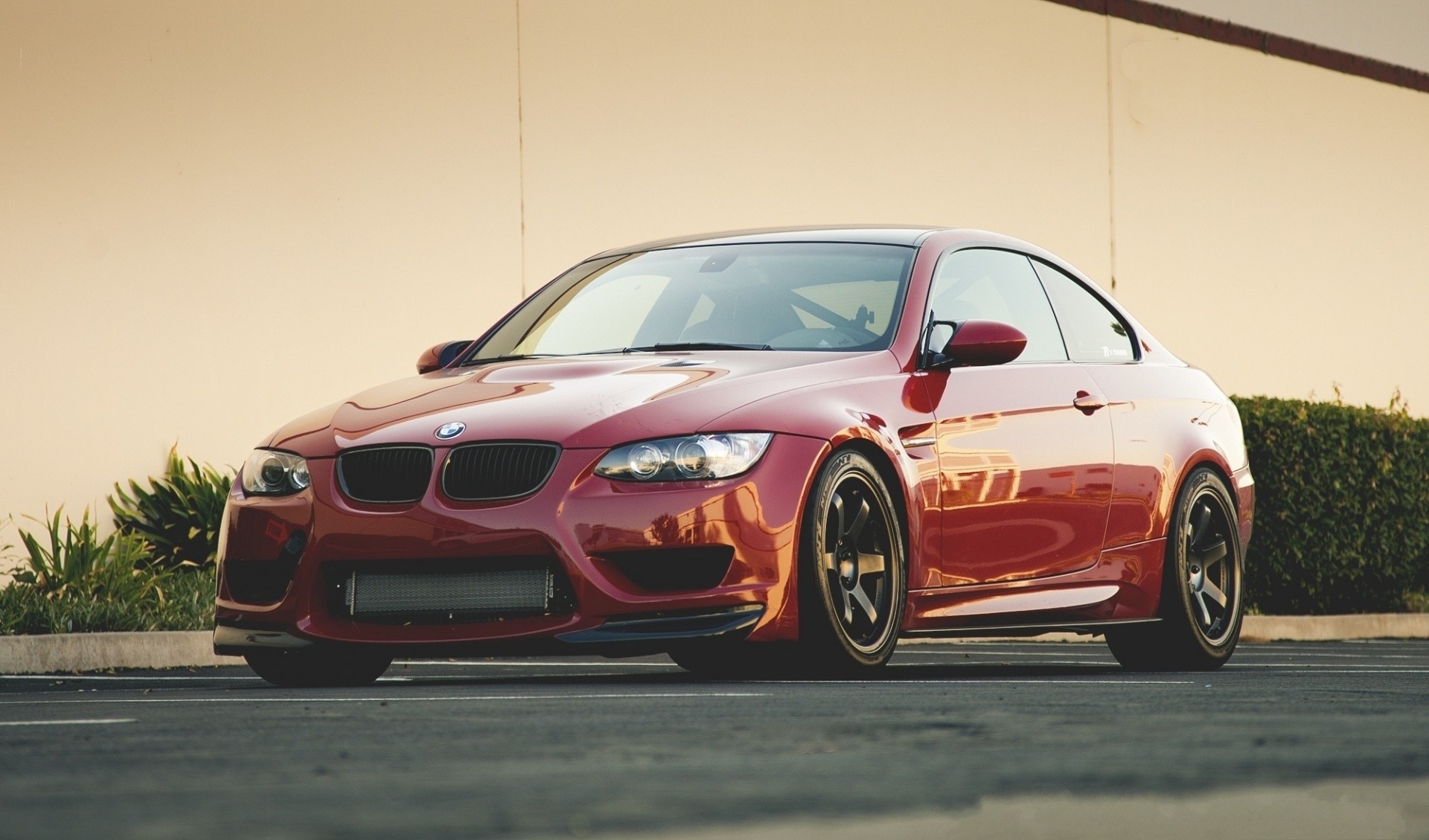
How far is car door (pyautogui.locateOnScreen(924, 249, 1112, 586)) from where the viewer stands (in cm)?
759

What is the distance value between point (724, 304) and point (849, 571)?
1.34m

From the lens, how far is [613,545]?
6672mm

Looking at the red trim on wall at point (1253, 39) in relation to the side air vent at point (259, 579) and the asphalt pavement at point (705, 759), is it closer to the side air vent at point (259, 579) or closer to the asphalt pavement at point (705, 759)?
the side air vent at point (259, 579)

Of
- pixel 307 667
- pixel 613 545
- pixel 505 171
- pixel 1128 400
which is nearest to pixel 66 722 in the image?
pixel 613 545

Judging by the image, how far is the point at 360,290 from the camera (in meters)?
13.0

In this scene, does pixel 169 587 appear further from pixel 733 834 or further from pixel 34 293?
pixel 733 834

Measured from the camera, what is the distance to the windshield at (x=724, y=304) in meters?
7.78

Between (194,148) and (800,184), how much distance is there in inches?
178

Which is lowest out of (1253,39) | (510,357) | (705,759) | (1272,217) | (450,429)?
(705,759)

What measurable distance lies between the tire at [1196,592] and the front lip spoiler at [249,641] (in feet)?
10.7

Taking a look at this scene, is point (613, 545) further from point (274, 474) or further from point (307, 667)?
point (307, 667)

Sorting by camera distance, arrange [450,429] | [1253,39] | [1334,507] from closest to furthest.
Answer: [450,429] < [1334,507] < [1253,39]

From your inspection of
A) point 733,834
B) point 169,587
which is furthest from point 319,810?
point 169,587

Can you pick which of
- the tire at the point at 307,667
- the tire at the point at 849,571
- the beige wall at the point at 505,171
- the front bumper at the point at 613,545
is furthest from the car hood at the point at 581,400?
the beige wall at the point at 505,171
